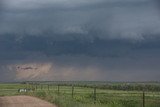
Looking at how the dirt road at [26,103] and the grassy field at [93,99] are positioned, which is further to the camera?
the grassy field at [93,99]

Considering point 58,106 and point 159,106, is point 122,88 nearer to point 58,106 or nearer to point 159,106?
point 159,106

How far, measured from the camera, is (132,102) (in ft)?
123

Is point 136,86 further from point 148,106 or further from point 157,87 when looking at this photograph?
point 148,106

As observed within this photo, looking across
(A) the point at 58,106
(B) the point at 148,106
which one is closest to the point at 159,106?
(B) the point at 148,106

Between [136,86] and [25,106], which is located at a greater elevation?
[136,86]

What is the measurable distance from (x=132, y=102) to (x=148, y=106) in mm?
1830

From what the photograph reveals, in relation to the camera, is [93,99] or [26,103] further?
[93,99]

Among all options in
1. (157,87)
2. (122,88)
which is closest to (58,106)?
(157,87)

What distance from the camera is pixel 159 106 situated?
119 ft

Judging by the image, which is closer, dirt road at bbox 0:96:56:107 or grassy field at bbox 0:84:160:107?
dirt road at bbox 0:96:56:107

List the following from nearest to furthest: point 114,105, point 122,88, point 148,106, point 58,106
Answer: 1. point 58,106
2. point 114,105
3. point 148,106
4. point 122,88

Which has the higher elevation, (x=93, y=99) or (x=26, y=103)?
(x=93, y=99)

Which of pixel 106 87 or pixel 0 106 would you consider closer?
pixel 0 106

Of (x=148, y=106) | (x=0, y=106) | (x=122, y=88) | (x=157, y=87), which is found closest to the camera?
(x=0, y=106)
